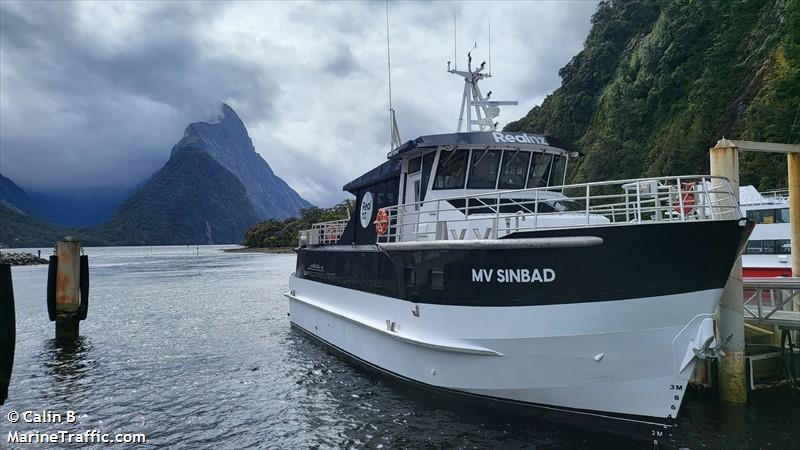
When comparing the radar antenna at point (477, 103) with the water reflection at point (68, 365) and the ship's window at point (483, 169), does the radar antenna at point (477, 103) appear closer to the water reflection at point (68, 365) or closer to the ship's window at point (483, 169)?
the ship's window at point (483, 169)

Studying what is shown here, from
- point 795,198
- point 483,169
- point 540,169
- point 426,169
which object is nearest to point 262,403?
point 426,169

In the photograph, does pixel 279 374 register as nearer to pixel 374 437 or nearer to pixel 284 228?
pixel 374 437

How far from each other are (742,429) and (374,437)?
5426 mm

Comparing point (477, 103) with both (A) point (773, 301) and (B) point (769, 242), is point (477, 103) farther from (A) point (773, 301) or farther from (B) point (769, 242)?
(B) point (769, 242)

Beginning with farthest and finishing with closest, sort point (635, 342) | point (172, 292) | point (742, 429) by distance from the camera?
point (172, 292)
point (742, 429)
point (635, 342)

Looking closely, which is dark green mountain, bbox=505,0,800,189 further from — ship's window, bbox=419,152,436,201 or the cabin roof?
ship's window, bbox=419,152,436,201

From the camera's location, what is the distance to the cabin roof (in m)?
9.61

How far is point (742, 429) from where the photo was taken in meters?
7.48

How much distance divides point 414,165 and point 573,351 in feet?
17.6

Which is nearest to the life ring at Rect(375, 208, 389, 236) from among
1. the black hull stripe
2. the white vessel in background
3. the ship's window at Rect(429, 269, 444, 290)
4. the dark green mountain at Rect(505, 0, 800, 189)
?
the ship's window at Rect(429, 269, 444, 290)

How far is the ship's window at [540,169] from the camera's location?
10250 mm

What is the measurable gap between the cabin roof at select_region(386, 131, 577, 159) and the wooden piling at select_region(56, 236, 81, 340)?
1312cm

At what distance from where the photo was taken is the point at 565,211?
29.4 feet

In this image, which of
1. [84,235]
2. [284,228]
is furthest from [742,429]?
[84,235]
